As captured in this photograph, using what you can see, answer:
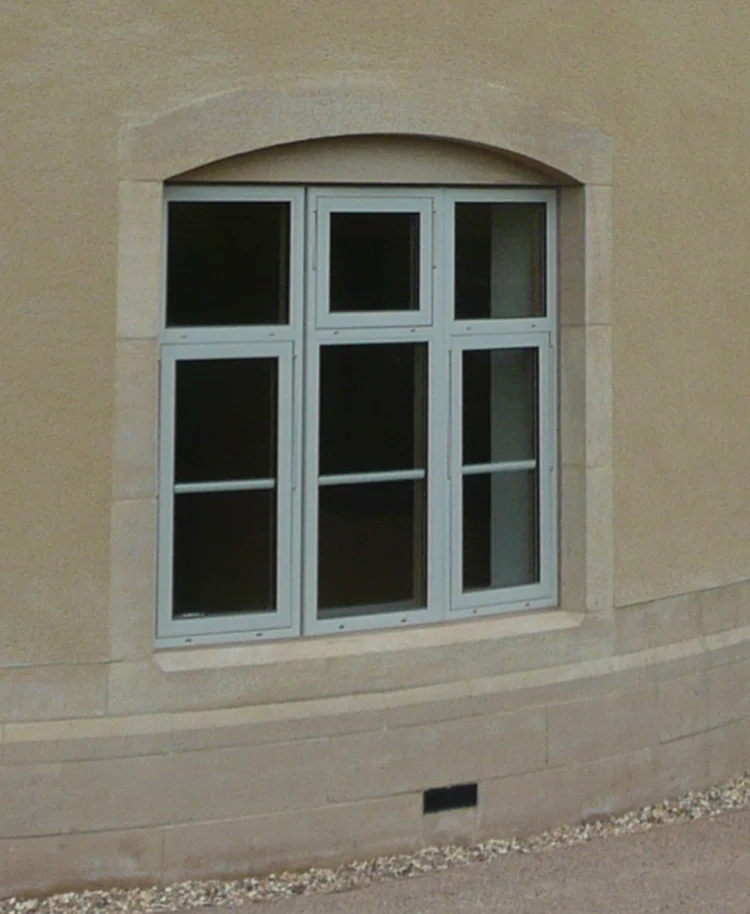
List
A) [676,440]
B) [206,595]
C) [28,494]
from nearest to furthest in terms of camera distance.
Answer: [28,494], [206,595], [676,440]

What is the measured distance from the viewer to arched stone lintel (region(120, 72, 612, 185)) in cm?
668

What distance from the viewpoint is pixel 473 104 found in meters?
7.19

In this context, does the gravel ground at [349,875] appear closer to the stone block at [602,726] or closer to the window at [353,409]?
the stone block at [602,726]

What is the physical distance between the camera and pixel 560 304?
7.68 meters

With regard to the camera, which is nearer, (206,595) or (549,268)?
(206,595)

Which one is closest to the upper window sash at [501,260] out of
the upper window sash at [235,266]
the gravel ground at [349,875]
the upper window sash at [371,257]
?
the upper window sash at [371,257]

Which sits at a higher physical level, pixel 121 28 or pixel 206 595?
pixel 121 28

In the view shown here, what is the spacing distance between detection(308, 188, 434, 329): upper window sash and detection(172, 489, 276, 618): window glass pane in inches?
30.6

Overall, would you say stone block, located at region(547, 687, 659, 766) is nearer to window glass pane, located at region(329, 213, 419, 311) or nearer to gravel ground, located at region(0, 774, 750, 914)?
gravel ground, located at region(0, 774, 750, 914)

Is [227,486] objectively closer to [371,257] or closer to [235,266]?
[235,266]

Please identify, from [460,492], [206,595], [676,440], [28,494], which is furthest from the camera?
[676,440]

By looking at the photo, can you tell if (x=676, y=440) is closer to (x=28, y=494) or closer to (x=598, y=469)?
(x=598, y=469)

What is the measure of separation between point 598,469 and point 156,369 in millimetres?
2006

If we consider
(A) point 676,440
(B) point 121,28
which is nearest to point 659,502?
(A) point 676,440
